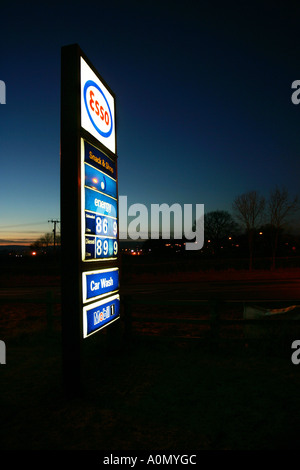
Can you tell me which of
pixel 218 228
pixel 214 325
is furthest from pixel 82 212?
pixel 218 228

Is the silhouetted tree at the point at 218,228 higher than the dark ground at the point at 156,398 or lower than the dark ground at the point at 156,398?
higher

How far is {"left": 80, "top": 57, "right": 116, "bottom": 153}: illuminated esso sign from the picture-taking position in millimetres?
5461

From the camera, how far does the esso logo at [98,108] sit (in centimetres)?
564

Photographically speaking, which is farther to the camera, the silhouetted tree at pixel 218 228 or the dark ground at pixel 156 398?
the silhouetted tree at pixel 218 228

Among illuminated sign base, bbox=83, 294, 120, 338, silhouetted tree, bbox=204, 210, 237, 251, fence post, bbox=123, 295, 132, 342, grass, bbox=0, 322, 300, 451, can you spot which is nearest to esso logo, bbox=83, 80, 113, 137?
illuminated sign base, bbox=83, 294, 120, 338

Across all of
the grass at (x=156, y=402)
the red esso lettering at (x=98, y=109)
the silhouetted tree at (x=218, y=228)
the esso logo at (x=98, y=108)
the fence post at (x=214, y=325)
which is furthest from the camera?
the silhouetted tree at (x=218, y=228)

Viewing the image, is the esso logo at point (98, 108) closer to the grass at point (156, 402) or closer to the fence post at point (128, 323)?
the fence post at point (128, 323)

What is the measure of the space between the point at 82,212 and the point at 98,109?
94.5 inches

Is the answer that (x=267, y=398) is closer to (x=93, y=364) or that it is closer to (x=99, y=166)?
(x=93, y=364)

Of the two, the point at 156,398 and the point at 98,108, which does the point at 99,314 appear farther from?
the point at 98,108

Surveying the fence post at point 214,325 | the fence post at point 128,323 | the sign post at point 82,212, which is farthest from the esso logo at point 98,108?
the fence post at point 214,325

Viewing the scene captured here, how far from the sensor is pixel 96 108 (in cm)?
601

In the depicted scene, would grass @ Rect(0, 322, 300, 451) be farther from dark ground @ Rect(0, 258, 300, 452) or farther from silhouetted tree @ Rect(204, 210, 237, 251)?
silhouetted tree @ Rect(204, 210, 237, 251)

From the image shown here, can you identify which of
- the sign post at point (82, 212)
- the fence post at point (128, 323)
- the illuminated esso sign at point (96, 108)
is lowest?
the fence post at point (128, 323)
